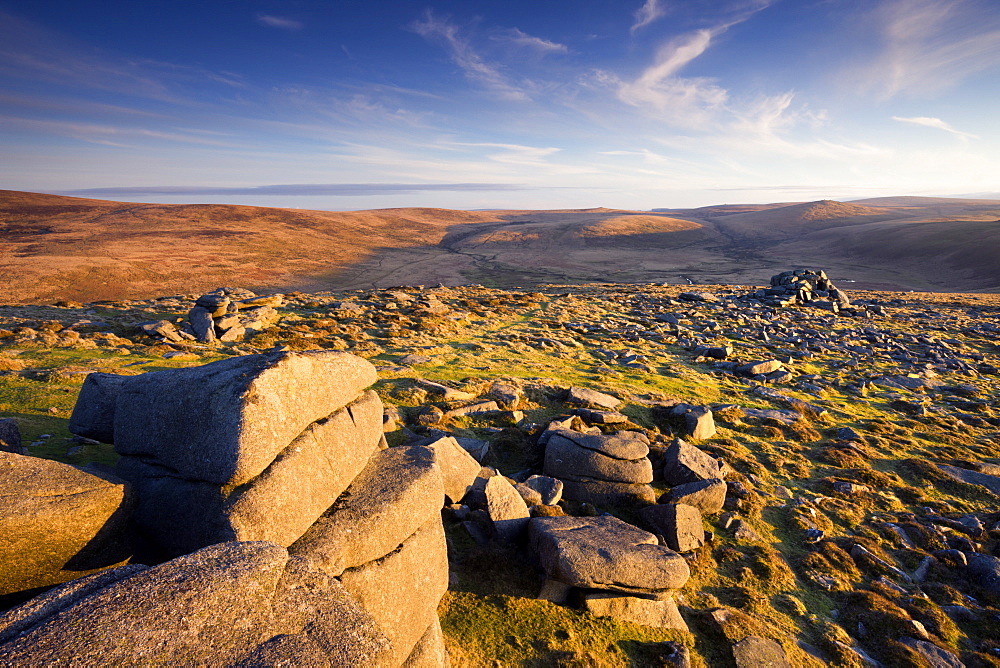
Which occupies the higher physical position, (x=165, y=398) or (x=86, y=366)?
(x=165, y=398)

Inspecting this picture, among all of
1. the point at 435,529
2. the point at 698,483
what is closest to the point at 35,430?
the point at 435,529

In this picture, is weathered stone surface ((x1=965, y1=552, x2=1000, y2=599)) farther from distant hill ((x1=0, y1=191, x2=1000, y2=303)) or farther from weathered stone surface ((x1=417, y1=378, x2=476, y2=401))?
distant hill ((x1=0, y1=191, x2=1000, y2=303))

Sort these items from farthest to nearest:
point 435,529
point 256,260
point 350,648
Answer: point 256,260 < point 435,529 < point 350,648

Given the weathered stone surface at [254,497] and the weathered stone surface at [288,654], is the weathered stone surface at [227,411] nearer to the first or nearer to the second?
the weathered stone surface at [254,497]

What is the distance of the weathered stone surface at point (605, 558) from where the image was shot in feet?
25.9

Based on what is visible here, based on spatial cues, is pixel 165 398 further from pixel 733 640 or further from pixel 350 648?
pixel 733 640

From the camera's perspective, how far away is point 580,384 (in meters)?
19.0

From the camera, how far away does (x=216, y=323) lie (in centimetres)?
2195

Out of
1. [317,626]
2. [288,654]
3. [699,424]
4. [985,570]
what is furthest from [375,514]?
[985,570]

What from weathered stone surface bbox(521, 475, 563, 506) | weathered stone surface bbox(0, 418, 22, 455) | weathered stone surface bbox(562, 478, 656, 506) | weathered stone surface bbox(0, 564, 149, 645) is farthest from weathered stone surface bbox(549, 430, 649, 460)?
weathered stone surface bbox(0, 418, 22, 455)

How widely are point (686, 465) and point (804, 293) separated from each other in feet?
149

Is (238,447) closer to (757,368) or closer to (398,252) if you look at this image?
(757,368)

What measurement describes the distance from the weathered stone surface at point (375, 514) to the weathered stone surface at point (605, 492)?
14.6 feet

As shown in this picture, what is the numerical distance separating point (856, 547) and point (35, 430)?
18334mm
